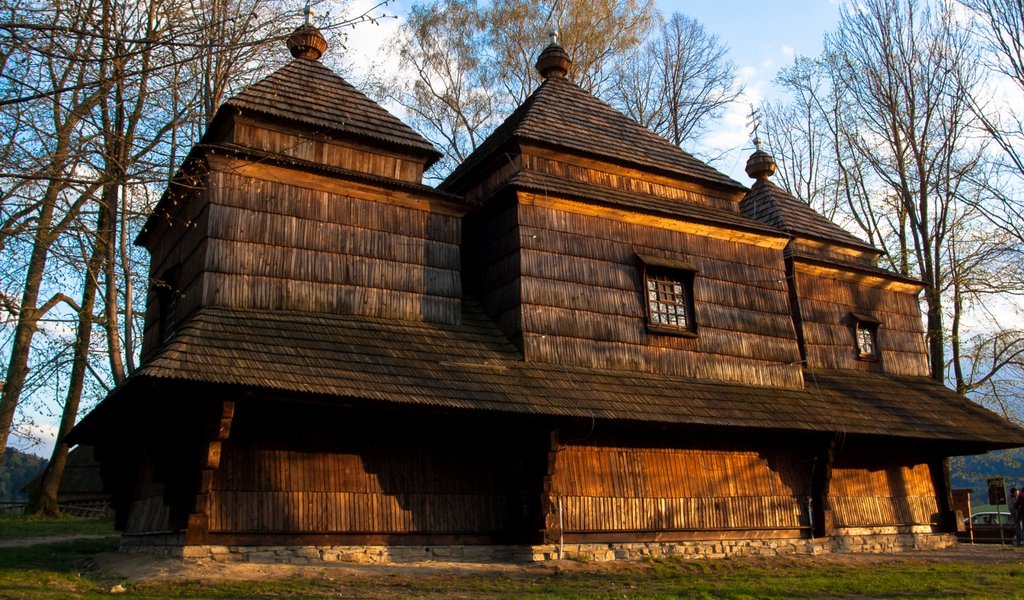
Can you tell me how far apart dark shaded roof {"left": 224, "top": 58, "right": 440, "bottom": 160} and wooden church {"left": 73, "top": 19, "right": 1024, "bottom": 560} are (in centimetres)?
5

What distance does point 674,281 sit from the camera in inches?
525

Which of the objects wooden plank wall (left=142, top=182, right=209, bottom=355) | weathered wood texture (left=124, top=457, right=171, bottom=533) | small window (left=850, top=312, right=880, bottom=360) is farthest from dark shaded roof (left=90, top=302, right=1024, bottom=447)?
small window (left=850, top=312, right=880, bottom=360)

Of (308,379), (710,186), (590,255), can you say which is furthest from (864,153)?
(308,379)

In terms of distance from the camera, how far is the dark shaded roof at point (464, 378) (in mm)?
9133

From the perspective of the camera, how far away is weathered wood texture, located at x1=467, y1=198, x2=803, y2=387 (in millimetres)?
11961

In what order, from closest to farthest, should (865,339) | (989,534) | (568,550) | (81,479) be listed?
(568,550), (865,339), (989,534), (81,479)

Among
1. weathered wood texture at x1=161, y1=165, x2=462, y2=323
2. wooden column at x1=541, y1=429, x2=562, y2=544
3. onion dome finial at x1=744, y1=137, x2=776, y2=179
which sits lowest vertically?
wooden column at x1=541, y1=429, x2=562, y2=544

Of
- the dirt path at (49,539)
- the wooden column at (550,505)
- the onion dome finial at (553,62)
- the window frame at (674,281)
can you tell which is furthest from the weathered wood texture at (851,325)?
the dirt path at (49,539)

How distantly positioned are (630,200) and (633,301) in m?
1.75

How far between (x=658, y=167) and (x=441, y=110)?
9992mm

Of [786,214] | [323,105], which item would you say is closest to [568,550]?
[323,105]

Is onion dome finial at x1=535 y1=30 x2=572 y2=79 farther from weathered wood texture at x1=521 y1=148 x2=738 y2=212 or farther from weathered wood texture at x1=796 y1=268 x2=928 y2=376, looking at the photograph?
weathered wood texture at x1=796 y1=268 x2=928 y2=376

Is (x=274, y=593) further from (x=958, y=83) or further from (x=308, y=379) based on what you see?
Result: (x=958, y=83)

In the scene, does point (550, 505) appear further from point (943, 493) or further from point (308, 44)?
point (943, 493)
